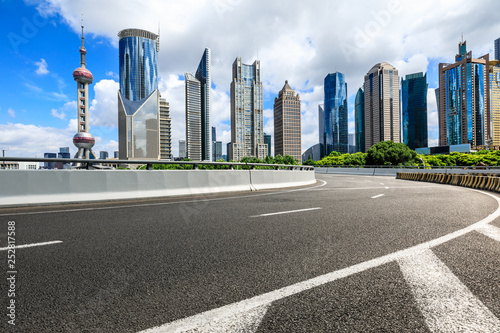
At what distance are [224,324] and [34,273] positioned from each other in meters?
2.23

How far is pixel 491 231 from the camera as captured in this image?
Result: 16.3ft

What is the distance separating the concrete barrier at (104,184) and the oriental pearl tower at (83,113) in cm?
18013

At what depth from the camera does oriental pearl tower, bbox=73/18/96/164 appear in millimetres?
164750

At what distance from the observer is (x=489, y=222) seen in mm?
5848

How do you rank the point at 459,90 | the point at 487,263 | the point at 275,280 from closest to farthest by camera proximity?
the point at 275,280
the point at 487,263
the point at 459,90

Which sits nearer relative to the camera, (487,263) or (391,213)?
(487,263)

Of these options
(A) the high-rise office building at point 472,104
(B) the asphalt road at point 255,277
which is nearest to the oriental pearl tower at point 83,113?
(B) the asphalt road at point 255,277

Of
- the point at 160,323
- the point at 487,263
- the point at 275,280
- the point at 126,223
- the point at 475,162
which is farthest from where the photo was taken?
the point at 475,162

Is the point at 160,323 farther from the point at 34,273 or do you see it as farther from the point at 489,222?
the point at 489,222

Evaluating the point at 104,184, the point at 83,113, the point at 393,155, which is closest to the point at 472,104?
the point at 393,155

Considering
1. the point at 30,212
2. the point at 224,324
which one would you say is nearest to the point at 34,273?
the point at 224,324

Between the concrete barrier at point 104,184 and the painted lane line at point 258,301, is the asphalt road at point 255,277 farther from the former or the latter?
the concrete barrier at point 104,184

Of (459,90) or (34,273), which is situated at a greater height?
(459,90)

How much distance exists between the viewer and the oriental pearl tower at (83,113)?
165 m
